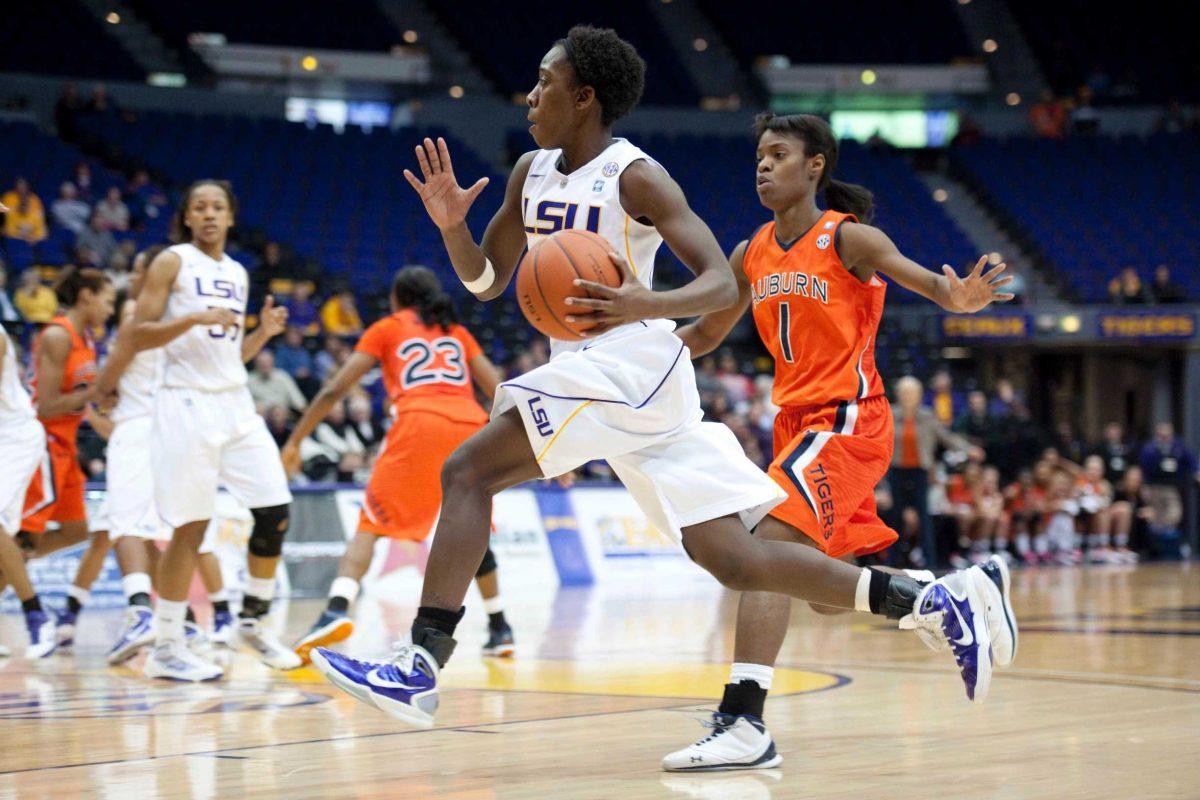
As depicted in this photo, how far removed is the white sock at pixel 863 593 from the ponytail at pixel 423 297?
3652 millimetres

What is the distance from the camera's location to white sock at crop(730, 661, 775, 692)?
13.6 ft

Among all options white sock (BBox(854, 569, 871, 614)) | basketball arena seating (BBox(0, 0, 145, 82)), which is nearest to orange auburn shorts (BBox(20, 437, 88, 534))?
white sock (BBox(854, 569, 871, 614))

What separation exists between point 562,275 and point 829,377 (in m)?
1.32

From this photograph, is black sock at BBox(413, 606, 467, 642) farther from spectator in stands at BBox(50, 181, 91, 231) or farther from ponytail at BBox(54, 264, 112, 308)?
spectator in stands at BBox(50, 181, 91, 231)

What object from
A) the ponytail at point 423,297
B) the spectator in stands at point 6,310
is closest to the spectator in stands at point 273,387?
the spectator in stands at point 6,310

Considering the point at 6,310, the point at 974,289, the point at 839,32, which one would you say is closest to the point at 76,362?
the point at 974,289

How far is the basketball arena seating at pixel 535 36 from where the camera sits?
2669cm

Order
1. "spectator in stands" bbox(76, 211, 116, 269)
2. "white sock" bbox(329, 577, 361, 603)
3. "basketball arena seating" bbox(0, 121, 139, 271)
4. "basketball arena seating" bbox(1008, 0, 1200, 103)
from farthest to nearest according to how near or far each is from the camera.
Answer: "basketball arena seating" bbox(1008, 0, 1200, 103), "basketball arena seating" bbox(0, 121, 139, 271), "spectator in stands" bbox(76, 211, 116, 269), "white sock" bbox(329, 577, 361, 603)

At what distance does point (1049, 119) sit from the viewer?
27.8 m

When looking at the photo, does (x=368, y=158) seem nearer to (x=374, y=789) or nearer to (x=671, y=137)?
(x=671, y=137)

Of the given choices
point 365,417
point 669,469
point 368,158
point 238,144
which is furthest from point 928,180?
point 669,469

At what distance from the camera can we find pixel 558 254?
143 inches

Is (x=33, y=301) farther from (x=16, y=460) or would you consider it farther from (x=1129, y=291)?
(x=1129, y=291)

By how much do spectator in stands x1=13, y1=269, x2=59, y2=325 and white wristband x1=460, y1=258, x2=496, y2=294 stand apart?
996 centimetres
